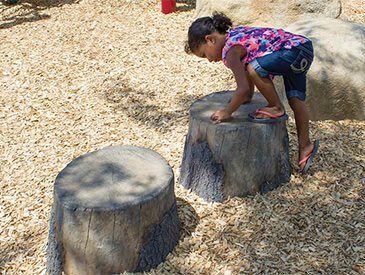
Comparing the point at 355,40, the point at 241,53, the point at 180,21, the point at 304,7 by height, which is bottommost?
the point at 180,21

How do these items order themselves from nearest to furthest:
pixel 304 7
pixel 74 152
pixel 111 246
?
pixel 111 246 → pixel 74 152 → pixel 304 7

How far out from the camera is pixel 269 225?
3299mm

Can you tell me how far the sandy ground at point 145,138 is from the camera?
10.3 ft

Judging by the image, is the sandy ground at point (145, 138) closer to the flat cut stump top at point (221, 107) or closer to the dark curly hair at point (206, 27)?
the flat cut stump top at point (221, 107)

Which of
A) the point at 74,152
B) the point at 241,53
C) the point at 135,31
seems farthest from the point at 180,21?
the point at 241,53

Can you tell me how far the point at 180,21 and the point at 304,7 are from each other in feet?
5.94

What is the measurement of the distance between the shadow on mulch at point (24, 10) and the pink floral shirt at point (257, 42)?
4.99m

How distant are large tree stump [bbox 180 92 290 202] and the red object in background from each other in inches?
164

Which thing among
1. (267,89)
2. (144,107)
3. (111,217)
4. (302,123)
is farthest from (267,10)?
(111,217)

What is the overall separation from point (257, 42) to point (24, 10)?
5.77 metres

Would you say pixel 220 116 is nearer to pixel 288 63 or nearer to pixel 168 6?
pixel 288 63

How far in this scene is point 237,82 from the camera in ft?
10.8

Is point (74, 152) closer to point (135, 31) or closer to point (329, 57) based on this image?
point (329, 57)

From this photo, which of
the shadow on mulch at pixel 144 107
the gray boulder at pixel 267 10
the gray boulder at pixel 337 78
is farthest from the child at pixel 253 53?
the gray boulder at pixel 267 10
